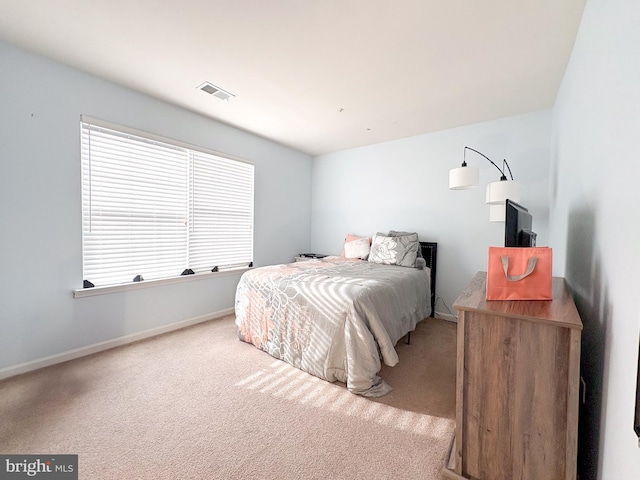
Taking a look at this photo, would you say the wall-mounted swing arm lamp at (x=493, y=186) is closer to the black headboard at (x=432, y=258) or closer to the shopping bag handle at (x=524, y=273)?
the black headboard at (x=432, y=258)

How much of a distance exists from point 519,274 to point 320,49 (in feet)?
6.46

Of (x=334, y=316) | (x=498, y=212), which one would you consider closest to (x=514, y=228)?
(x=334, y=316)

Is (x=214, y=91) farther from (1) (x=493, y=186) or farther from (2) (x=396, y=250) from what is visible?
(1) (x=493, y=186)

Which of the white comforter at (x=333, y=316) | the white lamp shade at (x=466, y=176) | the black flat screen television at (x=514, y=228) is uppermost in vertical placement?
the white lamp shade at (x=466, y=176)

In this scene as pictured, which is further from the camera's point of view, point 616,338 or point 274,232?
point 274,232

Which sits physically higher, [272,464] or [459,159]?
[459,159]

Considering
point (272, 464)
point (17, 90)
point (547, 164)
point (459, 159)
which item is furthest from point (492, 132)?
point (17, 90)

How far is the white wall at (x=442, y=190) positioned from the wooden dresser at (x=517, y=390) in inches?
94.0

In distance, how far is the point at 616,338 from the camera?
0.89 meters

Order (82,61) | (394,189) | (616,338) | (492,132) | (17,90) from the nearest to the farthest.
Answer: (616,338) < (17,90) < (82,61) < (492,132) < (394,189)

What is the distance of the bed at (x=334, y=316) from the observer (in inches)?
74.7

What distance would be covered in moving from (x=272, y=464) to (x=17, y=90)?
10.3ft

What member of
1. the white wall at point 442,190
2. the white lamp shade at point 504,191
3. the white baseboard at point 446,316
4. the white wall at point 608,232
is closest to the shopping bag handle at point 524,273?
the white wall at point 608,232

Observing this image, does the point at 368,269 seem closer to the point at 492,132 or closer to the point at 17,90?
the point at 492,132
